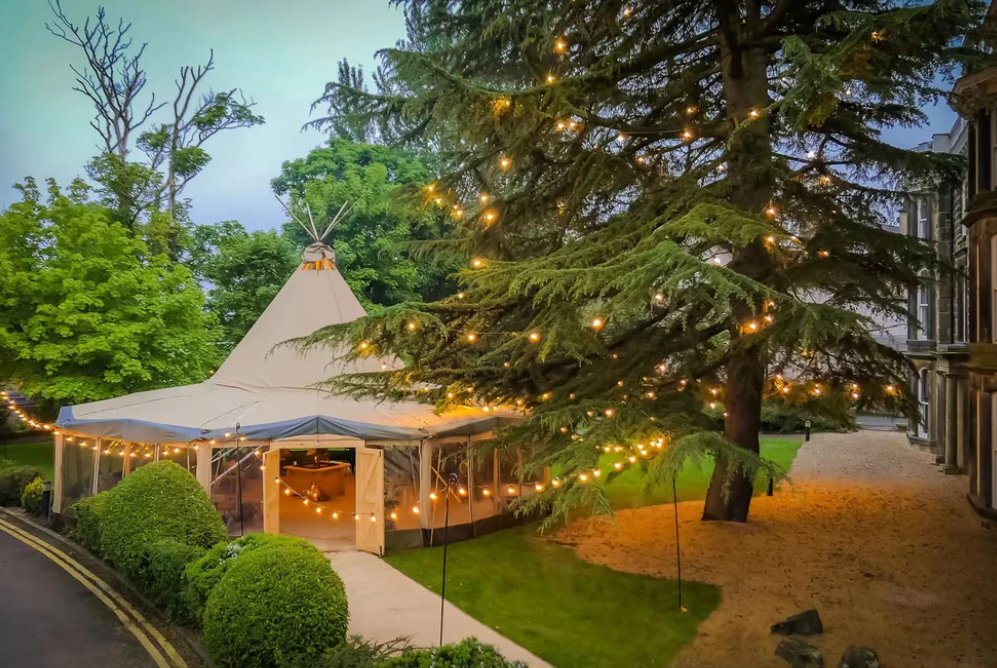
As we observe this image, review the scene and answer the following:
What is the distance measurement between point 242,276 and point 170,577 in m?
15.9

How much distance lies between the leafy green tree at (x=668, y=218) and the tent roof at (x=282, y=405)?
5.03 ft

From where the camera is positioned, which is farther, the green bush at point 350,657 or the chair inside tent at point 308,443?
the chair inside tent at point 308,443

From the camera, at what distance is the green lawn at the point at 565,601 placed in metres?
7.59

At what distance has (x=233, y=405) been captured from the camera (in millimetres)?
12625

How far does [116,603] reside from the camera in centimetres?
911

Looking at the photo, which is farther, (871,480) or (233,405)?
(871,480)

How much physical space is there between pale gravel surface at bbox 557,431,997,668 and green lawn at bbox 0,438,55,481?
16964mm

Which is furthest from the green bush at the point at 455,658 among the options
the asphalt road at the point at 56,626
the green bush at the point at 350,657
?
the asphalt road at the point at 56,626

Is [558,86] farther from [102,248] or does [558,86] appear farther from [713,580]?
[102,248]

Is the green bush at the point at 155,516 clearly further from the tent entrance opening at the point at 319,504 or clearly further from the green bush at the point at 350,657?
Answer: the green bush at the point at 350,657

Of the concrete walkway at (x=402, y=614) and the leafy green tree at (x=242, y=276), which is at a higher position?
the leafy green tree at (x=242, y=276)

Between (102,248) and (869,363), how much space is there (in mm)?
17318

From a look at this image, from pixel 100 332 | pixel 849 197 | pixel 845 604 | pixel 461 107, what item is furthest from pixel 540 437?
pixel 100 332

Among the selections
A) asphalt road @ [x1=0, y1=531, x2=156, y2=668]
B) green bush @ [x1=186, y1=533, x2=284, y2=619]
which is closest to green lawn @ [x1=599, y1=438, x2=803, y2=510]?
green bush @ [x1=186, y1=533, x2=284, y2=619]
